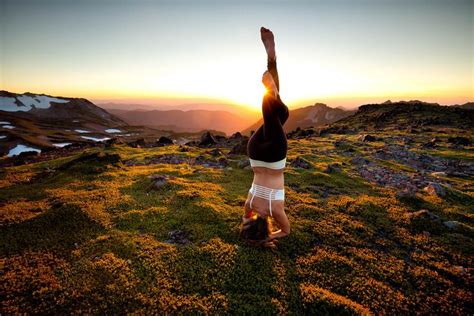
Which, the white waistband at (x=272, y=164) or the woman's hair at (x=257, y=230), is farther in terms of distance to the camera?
the woman's hair at (x=257, y=230)

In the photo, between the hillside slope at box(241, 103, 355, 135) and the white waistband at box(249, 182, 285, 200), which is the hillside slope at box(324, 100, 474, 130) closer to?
the white waistband at box(249, 182, 285, 200)

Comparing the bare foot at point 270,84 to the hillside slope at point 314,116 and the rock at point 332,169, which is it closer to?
the rock at point 332,169

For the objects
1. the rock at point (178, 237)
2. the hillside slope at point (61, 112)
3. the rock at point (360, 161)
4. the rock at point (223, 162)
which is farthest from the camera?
the hillside slope at point (61, 112)

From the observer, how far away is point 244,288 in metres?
6.67

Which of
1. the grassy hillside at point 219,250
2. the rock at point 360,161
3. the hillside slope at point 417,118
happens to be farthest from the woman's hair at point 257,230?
the hillside slope at point 417,118

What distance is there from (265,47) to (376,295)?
7.47 metres

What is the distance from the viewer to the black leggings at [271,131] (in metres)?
6.36

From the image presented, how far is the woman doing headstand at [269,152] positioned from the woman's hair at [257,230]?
0.36ft

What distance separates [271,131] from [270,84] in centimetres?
121

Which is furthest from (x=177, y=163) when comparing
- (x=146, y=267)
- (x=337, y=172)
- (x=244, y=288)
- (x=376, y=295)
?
(x=376, y=295)

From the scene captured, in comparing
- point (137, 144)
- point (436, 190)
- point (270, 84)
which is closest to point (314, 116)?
point (137, 144)

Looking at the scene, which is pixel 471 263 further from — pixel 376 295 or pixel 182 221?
pixel 182 221

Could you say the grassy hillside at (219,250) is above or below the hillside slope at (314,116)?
below

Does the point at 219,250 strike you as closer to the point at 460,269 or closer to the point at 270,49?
the point at 270,49
